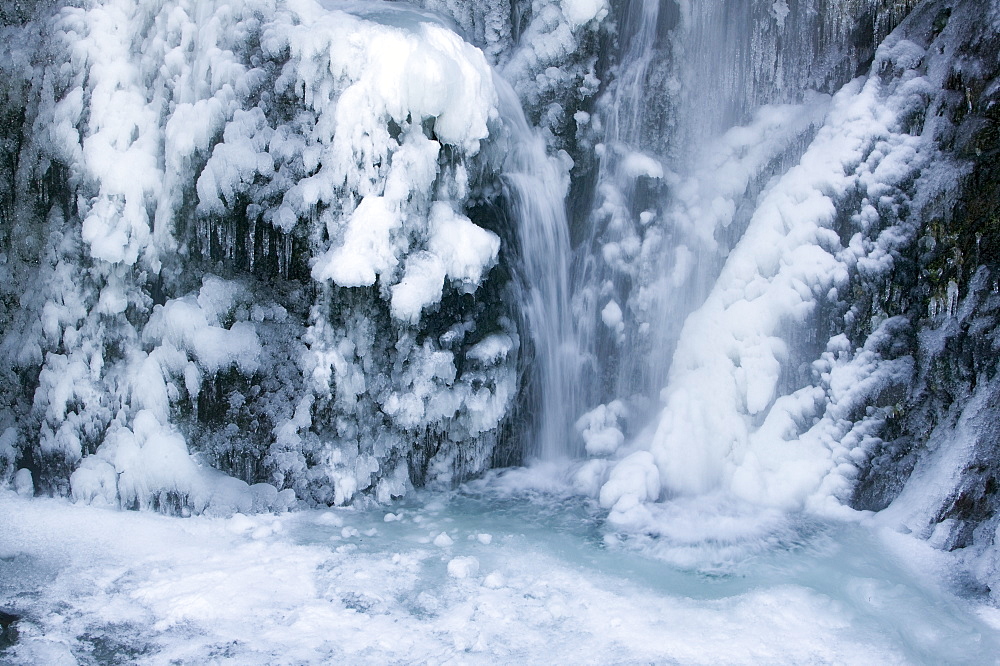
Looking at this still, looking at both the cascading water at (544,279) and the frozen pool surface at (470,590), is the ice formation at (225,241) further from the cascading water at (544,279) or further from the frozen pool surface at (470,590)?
the cascading water at (544,279)

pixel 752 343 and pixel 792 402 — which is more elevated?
pixel 752 343

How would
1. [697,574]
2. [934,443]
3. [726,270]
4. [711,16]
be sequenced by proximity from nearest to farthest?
[697,574] → [934,443] → [726,270] → [711,16]

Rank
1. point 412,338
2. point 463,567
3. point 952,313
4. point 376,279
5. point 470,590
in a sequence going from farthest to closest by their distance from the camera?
point 412,338, point 376,279, point 952,313, point 463,567, point 470,590

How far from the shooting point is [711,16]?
7.29 metres

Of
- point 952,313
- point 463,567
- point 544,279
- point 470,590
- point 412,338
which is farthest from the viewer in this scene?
point 544,279

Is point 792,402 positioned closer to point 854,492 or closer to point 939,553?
point 854,492

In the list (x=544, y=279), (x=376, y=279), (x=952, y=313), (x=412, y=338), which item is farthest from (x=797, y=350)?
(x=376, y=279)

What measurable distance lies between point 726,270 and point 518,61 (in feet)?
8.69

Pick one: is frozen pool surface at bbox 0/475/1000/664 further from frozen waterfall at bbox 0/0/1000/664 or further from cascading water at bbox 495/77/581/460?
cascading water at bbox 495/77/581/460

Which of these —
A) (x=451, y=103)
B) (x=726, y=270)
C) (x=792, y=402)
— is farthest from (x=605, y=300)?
(x=451, y=103)

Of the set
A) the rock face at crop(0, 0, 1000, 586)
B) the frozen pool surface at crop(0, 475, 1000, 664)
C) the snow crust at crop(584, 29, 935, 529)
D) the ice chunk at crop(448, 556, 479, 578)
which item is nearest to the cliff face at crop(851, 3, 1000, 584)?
the rock face at crop(0, 0, 1000, 586)

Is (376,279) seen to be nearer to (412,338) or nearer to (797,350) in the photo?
(412,338)

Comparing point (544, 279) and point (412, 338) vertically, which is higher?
point (544, 279)

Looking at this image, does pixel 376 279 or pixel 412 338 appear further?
pixel 412 338
